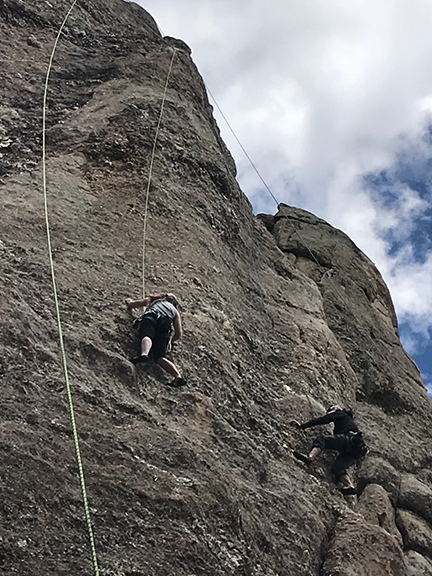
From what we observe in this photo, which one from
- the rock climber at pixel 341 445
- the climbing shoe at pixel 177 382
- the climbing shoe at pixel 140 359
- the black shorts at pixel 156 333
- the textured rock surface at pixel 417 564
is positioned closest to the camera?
the climbing shoe at pixel 140 359

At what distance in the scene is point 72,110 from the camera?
12.4 metres

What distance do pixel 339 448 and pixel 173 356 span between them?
265 centimetres

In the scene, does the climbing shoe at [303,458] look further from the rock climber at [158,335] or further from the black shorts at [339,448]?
the rock climber at [158,335]

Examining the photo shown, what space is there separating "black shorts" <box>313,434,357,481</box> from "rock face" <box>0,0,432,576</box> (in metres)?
0.23

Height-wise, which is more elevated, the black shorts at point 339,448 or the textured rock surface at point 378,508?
the black shorts at point 339,448

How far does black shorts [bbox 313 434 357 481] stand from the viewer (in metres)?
9.04

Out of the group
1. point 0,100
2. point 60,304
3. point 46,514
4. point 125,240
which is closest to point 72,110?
point 0,100

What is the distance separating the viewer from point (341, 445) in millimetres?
9227

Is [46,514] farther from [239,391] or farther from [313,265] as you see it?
[313,265]

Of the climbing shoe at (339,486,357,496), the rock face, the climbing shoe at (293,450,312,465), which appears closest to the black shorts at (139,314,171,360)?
the rock face

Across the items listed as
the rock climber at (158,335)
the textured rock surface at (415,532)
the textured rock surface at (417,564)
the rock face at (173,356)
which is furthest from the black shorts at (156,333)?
the textured rock surface at (415,532)

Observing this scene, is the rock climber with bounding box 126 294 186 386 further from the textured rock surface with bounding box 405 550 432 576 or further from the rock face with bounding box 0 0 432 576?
the textured rock surface with bounding box 405 550 432 576

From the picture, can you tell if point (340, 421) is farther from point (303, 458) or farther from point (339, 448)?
point (303, 458)

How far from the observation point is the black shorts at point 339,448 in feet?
29.7
